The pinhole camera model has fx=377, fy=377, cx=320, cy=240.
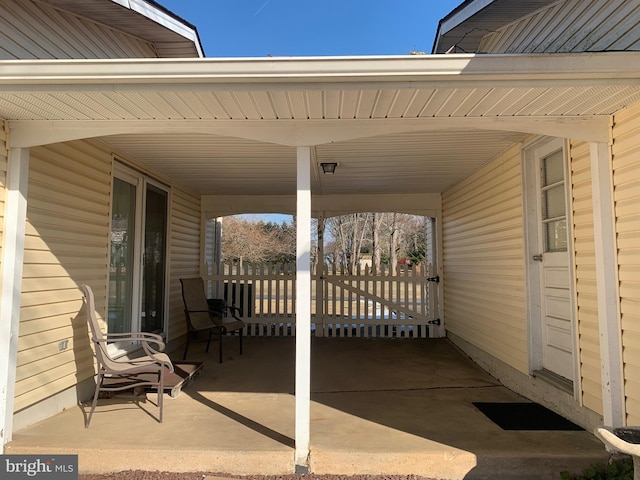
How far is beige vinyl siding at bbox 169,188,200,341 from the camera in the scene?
533 centimetres

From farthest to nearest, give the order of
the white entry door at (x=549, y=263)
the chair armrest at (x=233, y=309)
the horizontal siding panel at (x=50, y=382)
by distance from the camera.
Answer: the chair armrest at (x=233, y=309) < the white entry door at (x=549, y=263) < the horizontal siding panel at (x=50, y=382)

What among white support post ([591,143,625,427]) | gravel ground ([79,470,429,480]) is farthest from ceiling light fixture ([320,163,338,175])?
gravel ground ([79,470,429,480])

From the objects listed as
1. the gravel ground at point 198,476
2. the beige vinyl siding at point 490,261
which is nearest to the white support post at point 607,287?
the beige vinyl siding at point 490,261

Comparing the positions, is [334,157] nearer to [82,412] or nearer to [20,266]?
[20,266]

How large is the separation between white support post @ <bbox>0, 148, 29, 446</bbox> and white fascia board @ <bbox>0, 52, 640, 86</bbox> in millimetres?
761

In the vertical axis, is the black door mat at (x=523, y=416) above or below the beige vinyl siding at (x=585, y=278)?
below

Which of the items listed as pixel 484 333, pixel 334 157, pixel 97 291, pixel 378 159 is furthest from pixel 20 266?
pixel 484 333

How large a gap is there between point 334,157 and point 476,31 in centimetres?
233

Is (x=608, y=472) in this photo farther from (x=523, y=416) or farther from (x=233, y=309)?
(x=233, y=309)

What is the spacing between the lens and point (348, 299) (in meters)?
6.54

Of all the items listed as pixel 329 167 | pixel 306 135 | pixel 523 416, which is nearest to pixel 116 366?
pixel 306 135

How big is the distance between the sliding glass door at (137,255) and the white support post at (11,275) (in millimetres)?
1213

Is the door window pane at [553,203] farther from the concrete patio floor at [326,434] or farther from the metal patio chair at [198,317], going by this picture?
the metal patio chair at [198,317]

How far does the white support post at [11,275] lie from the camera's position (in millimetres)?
2518
